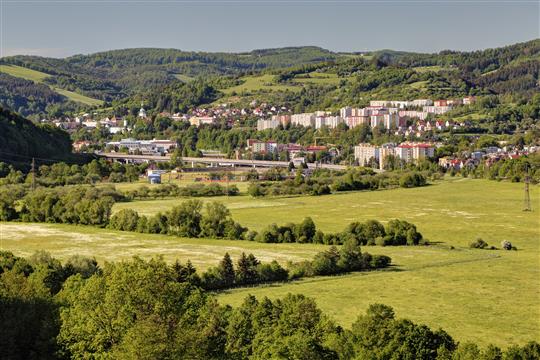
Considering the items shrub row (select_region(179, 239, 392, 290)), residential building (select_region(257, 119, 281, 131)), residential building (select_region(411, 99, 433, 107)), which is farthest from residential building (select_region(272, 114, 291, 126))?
shrub row (select_region(179, 239, 392, 290))

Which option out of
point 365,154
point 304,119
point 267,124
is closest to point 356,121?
point 304,119

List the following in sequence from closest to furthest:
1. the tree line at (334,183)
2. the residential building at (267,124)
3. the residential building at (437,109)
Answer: the tree line at (334,183) → the residential building at (437,109) → the residential building at (267,124)

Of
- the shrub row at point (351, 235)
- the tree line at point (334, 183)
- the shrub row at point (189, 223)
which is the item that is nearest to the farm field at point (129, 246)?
the shrub row at point (189, 223)

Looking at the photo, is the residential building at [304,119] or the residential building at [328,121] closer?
the residential building at [328,121]

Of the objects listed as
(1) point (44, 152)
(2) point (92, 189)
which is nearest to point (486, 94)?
(1) point (44, 152)

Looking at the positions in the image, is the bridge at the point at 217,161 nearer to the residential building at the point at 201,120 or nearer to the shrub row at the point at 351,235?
the residential building at the point at 201,120

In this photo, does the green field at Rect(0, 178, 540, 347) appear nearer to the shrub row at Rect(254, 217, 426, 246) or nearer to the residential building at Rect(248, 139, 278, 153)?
the shrub row at Rect(254, 217, 426, 246)

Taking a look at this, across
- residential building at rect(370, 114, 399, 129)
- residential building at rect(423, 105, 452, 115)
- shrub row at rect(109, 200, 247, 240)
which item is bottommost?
shrub row at rect(109, 200, 247, 240)

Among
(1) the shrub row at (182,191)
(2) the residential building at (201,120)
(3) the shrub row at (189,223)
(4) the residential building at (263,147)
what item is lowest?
(3) the shrub row at (189,223)
